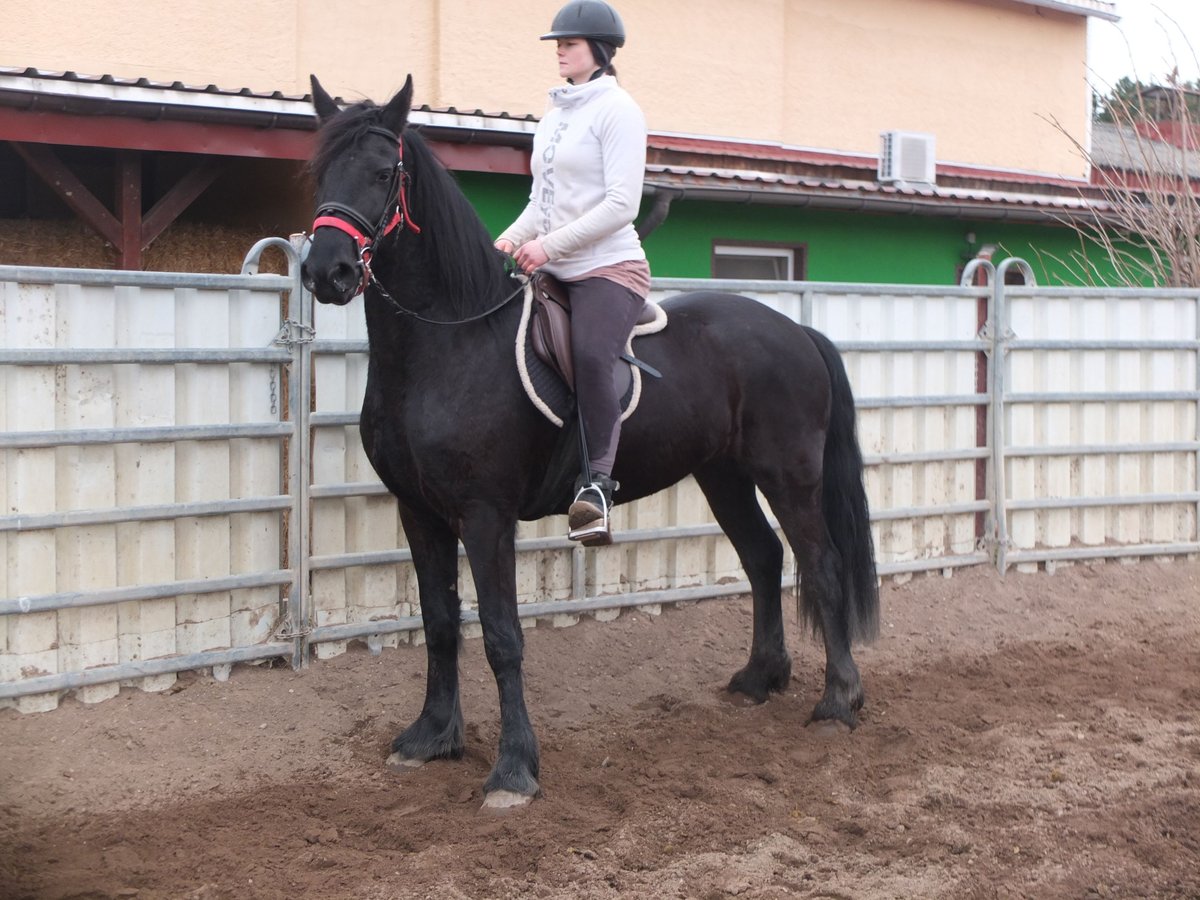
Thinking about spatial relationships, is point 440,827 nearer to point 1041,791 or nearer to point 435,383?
point 435,383

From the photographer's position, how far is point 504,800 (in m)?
4.71

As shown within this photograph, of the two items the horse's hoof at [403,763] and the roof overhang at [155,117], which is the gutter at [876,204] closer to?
the roof overhang at [155,117]

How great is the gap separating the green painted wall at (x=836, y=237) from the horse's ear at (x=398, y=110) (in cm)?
663

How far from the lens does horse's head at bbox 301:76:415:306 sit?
442 cm

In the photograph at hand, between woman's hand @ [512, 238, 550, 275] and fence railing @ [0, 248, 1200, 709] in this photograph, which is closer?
woman's hand @ [512, 238, 550, 275]

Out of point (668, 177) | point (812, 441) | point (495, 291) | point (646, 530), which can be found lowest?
point (646, 530)

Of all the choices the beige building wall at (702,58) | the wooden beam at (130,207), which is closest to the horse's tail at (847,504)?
the wooden beam at (130,207)

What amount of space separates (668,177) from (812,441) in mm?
6022

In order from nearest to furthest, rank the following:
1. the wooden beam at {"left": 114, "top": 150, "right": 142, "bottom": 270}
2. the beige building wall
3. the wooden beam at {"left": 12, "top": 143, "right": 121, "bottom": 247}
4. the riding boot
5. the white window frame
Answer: the riding boot, the wooden beam at {"left": 12, "top": 143, "right": 121, "bottom": 247}, the wooden beam at {"left": 114, "top": 150, "right": 142, "bottom": 270}, the beige building wall, the white window frame

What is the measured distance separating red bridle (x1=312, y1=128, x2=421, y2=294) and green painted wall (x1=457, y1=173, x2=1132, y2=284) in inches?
260

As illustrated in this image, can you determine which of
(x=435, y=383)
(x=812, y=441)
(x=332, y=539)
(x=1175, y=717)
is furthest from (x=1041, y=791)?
(x=332, y=539)

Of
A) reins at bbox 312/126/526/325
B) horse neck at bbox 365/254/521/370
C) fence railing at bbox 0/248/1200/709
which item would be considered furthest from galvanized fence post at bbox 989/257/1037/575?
horse neck at bbox 365/254/521/370

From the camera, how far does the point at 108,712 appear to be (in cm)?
538

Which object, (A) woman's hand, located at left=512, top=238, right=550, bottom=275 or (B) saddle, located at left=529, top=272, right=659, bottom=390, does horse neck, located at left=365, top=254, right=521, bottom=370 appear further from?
(A) woman's hand, located at left=512, top=238, right=550, bottom=275
